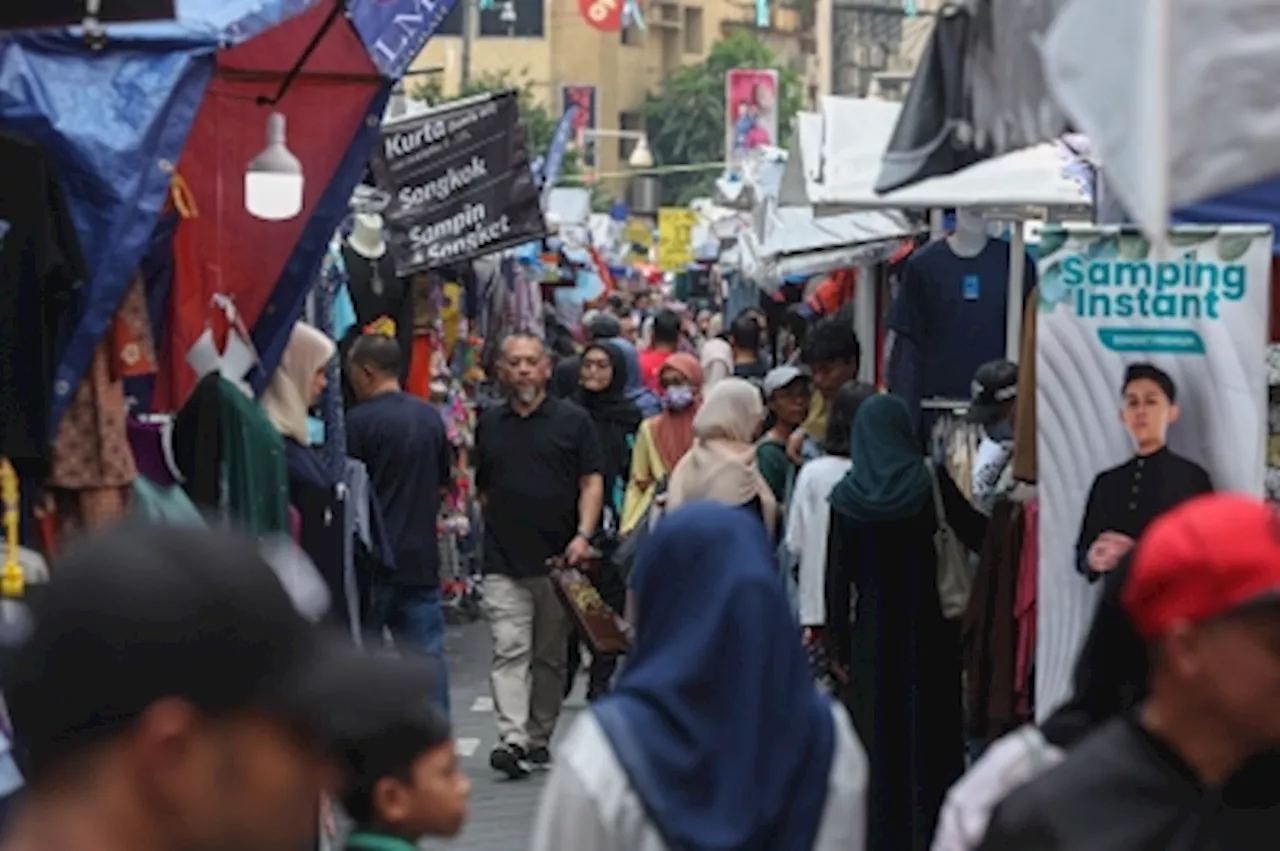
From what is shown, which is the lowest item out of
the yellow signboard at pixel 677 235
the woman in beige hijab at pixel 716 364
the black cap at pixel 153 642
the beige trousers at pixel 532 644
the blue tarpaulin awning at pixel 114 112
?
the yellow signboard at pixel 677 235

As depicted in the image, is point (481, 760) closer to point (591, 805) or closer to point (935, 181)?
point (935, 181)

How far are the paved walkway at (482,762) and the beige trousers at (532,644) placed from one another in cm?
28

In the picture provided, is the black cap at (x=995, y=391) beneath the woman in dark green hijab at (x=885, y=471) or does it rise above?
above

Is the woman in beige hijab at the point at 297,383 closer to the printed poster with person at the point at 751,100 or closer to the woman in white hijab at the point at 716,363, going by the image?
the woman in white hijab at the point at 716,363

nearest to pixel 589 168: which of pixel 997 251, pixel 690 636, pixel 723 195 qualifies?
pixel 723 195

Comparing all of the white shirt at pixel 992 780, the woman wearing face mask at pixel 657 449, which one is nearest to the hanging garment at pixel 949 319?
the woman wearing face mask at pixel 657 449

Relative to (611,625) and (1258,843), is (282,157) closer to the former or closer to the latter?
(611,625)

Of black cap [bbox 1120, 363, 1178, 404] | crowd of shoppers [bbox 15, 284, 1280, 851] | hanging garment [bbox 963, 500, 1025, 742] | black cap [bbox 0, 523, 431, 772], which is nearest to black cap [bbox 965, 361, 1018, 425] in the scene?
crowd of shoppers [bbox 15, 284, 1280, 851]

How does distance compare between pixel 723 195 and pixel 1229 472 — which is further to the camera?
pixel 723 195

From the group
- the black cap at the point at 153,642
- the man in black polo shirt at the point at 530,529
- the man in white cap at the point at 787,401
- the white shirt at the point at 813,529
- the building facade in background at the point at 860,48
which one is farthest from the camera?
the building facade in background at the point at 860,48

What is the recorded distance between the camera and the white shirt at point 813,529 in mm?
9750

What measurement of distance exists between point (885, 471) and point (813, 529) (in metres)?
0.65

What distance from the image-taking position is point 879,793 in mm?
9469

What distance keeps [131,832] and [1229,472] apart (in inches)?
200
